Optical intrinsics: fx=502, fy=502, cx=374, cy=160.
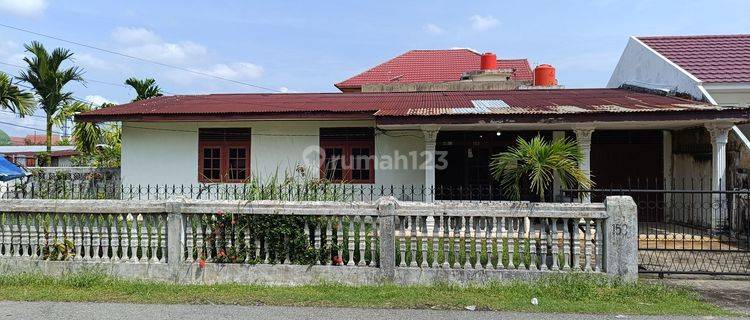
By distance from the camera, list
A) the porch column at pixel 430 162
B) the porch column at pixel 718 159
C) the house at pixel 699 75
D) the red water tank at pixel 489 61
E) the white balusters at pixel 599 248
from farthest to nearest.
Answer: the red water tank at pixel 489 61 → the house at pixel 699 75 → the porch column at pixel 430 162 → the porch column at pixel 718 159 → the white balusters at pixel 599 248

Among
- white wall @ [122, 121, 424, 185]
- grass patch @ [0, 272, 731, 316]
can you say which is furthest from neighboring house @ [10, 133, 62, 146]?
grass patch @ [0, 272, 731, 316]

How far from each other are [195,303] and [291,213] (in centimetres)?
140

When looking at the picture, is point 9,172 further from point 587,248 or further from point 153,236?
point 587,248

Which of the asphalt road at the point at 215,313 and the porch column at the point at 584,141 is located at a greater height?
the porch column at the point at 584,141

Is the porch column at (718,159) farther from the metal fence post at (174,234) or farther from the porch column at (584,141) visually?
the metal fence post at (174,234)

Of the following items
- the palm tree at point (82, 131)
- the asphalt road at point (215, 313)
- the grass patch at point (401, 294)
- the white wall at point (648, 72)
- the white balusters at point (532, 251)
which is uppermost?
the white wall at point (648, 72)

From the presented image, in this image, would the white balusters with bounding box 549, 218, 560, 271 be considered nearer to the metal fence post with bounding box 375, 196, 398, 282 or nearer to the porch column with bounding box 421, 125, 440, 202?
the metal fence post with bounding box 375, 196, 398, 282

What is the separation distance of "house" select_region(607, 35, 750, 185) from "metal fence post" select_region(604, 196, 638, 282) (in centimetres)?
575

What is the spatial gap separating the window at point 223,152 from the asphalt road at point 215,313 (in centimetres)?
703

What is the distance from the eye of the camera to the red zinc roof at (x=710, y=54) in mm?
12009

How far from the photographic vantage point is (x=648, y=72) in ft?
46.5

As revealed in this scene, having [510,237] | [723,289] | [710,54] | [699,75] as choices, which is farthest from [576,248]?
[710,54]

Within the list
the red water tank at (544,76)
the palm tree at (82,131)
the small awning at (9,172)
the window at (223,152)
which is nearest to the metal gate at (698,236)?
the window at (223,152)

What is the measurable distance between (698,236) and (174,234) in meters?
9.07
